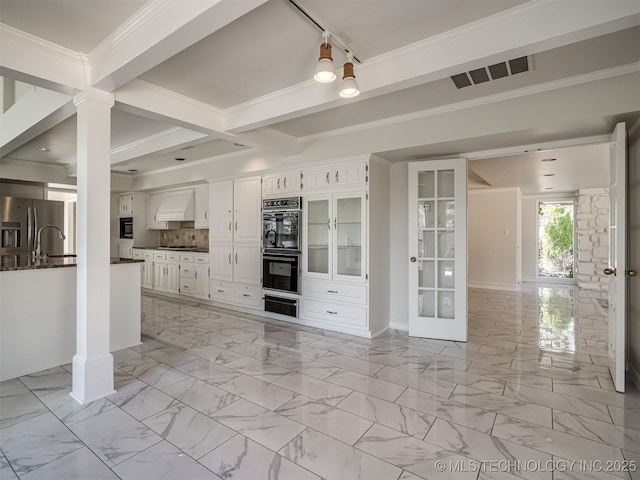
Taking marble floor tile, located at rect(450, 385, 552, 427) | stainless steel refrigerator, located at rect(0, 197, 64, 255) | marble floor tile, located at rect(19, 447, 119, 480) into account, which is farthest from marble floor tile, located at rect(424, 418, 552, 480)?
stainless steel refrigerator, located at rect(0, 197, 64, 255)

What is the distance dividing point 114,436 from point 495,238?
27.0 ft

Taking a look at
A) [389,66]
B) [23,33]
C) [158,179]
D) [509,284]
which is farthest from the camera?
[509,284]

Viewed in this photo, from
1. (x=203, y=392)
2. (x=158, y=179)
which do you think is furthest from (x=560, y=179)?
(x=158, y=179)

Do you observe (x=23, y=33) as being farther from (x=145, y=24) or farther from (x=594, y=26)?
(x=594, y=26)

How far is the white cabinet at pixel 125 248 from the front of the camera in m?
7.39

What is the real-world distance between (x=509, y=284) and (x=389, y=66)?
6998 millimetres

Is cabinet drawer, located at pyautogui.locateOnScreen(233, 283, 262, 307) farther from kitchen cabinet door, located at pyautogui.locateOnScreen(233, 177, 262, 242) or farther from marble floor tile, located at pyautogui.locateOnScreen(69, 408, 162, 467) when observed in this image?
marble floor tile, located at pyautogui.locateOnScreen(69, 408, 162, 467)

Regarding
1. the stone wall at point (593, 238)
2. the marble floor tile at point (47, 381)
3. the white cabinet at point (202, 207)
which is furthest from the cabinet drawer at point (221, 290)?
the stone wall at point (593, 238)

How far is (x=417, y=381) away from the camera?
9.28ft

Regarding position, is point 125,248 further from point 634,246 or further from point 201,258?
point 634,246

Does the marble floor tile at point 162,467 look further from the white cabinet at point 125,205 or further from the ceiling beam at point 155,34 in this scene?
the white cabinet at point 125,205

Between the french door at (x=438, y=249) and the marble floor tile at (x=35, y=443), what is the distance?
344 cm

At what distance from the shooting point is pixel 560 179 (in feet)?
21.9

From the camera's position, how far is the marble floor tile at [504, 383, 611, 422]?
2340 millimetres
